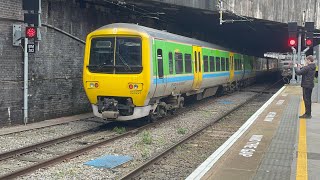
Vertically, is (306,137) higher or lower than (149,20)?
lower

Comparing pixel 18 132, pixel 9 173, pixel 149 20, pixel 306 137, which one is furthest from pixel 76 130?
pixel 149 20

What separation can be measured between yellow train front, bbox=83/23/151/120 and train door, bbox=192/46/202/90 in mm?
4832

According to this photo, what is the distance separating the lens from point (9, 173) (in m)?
6.99

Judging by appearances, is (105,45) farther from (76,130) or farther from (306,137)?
(306,137)

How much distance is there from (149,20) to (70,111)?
8.09m

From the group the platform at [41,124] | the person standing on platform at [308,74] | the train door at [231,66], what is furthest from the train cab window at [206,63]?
the person standing on platform at [308,74]

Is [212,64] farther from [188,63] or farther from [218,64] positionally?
[188,63]

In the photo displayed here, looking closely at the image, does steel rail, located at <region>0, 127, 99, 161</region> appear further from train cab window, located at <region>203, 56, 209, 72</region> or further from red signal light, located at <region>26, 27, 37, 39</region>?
train cab window, located at <region>203, 56, 209, 72</region>

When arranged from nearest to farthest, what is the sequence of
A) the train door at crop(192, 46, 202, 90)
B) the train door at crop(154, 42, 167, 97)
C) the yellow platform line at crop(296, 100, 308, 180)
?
the yellow platform line at crop(296, 100, 308, 180)
the train door at crop(154, 42, 167, 97)
the train door at crop(192, 46, 202, 90)

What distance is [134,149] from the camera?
935 centimetres

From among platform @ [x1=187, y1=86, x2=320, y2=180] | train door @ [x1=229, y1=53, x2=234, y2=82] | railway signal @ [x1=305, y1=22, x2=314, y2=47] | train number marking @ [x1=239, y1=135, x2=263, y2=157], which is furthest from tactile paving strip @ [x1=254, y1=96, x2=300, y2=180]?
train door @ [x1=229, y1=53, x2=234, y2=82]

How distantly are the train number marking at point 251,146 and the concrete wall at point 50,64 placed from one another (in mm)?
7415

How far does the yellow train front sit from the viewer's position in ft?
38.3

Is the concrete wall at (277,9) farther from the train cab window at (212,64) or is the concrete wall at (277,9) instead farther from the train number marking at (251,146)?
the train number marking at (251,146)
